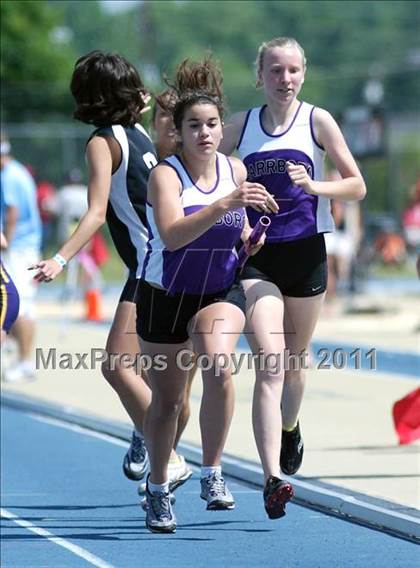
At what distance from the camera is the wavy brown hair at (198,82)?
25.1ft

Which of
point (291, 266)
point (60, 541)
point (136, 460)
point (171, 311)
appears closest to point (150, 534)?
point (60, 541)

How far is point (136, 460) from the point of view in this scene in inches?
356

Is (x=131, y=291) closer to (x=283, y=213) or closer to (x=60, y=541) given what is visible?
(x=283, y=213)

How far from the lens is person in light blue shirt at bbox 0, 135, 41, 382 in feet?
48.7

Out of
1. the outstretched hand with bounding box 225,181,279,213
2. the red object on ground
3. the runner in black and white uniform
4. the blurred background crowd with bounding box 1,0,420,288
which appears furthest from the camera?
the blurred background crowd with bounding box 1,0,420,288

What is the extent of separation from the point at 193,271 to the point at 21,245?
26.3 feet

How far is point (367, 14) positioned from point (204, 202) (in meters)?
111

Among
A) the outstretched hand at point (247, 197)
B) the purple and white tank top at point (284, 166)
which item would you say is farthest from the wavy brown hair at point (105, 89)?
the outstretched hand at point (247, 197)

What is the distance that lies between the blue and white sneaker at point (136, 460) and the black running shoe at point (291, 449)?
31.4 inches

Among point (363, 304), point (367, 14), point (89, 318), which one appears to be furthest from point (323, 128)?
point (367, 14)

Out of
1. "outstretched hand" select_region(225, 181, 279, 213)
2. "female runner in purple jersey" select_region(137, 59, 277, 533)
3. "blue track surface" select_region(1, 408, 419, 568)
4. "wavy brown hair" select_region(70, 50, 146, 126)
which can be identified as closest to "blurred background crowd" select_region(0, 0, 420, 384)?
"wavy brown hair" select_region(70, 50, 146, 126)

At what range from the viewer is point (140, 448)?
903 centimetres

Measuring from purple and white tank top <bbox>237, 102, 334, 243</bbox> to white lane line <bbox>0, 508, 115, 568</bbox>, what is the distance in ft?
5.90

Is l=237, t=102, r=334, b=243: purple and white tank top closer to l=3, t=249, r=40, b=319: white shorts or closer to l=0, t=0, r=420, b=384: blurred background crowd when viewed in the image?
l=0, t=0, r=420, b=384: blurred background crowd
